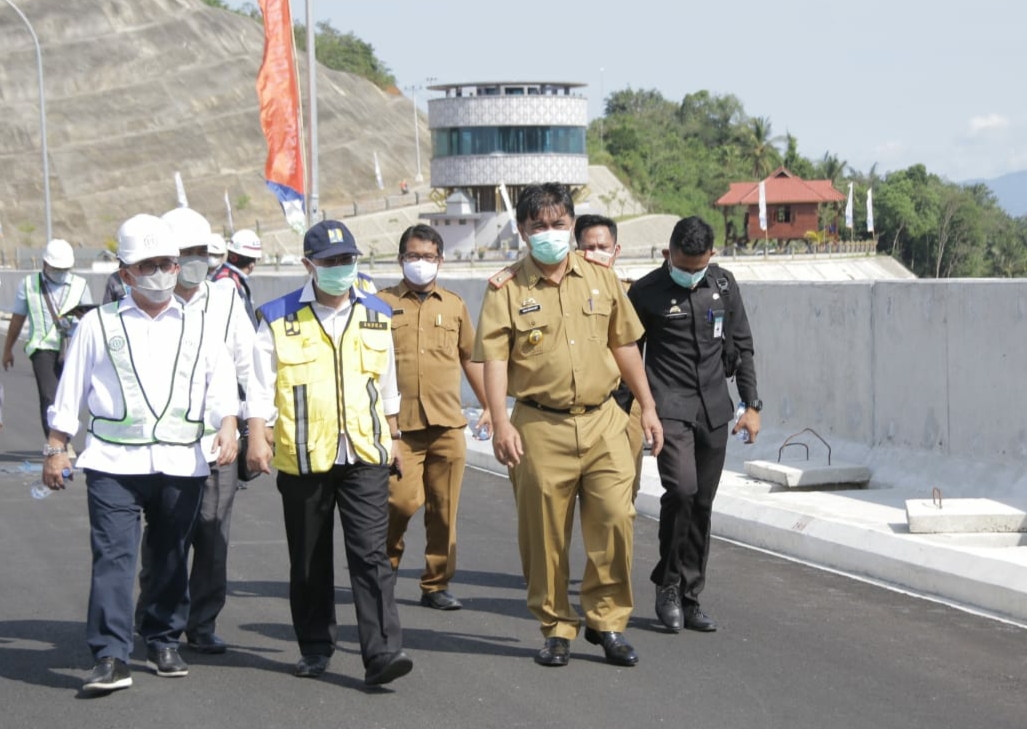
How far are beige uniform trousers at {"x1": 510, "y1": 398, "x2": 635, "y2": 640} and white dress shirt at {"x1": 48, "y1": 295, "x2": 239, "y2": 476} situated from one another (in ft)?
4.88

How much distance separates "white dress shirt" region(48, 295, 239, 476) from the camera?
6742 millimetres

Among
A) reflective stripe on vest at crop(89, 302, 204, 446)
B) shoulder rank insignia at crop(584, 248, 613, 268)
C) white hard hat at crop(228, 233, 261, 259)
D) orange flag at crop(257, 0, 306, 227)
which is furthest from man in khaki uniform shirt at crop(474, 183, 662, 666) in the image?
orange flag at crop(257, 0, 306, 227)

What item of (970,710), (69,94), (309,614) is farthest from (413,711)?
(69,94)

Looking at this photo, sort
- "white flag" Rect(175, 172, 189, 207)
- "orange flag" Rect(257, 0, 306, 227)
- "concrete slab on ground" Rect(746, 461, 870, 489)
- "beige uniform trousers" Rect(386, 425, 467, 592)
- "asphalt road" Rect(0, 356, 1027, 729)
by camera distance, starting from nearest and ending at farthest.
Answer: "asphalt road" Rect(0, 356, 1027, 729)
"beige uniform trousers" Rect(386, 425, 467, 592)
"concrete slab on ground" Rect(746, 461, 870, 489)
"orange flag" Rect(257, 0, 306, 227)
"white flag" Rect(175, 172, 189, 207)

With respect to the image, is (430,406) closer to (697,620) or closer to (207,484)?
(207,484)

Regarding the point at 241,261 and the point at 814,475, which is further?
the point at 814,475

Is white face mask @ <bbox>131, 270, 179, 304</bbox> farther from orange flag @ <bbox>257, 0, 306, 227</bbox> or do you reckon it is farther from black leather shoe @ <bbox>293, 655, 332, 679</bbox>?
orange flag @ <bbox>257, 0, 306, 227</bbox>

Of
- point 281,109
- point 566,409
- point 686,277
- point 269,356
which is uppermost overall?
point 281,109

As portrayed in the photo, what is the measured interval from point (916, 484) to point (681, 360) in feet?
14.1

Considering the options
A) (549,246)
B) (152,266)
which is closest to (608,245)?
(549,246)

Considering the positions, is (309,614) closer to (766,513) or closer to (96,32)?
(766,513)

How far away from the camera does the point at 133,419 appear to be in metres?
6.75

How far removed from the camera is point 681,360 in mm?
8086

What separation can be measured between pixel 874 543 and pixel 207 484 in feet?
13.6
